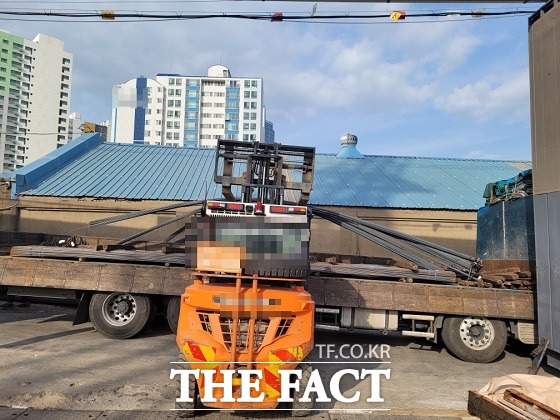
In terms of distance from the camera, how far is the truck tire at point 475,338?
26.1ft

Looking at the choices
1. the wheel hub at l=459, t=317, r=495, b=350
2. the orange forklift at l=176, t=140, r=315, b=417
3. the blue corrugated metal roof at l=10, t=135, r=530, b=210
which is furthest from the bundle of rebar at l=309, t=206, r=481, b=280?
the blue corrugated metal roof at l=10, t=135, r=530, b=210

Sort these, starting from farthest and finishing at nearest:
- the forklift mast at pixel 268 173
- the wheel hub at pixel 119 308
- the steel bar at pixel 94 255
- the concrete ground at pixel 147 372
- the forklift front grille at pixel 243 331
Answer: the steel bar at pixel 94 255 → the wheel hub at pixel 119 308 → the forklift mast at pixel 268 173 → the concrete ground at pixel 147 372 → the forklift front grille at pixel 243 331

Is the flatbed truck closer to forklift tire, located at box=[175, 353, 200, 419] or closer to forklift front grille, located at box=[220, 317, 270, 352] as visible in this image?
forklift front grille, located at box=[220, 317, 270, 352]

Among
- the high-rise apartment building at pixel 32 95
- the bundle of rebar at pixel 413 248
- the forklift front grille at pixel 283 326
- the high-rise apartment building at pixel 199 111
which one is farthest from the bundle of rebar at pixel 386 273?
the high-rise apartment building at pixel 32 95

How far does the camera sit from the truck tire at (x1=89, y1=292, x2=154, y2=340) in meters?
8.50

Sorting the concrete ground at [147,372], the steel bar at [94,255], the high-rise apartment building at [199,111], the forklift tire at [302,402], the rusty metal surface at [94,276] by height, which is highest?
the high-rise apartment building at [199,111]

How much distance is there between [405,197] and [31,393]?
45.1ft

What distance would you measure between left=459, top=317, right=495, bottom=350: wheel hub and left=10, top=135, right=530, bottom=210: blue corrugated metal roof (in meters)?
7.62

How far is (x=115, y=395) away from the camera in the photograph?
5.47 metres

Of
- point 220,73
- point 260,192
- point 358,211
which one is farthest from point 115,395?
point 220,73

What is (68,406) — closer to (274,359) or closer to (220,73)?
(274,359)

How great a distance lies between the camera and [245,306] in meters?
4.73

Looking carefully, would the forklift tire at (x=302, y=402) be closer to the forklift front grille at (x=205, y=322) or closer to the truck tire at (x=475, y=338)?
the forklift front grille at (x=205, y=322)

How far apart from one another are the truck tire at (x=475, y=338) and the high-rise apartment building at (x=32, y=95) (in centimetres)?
9429
